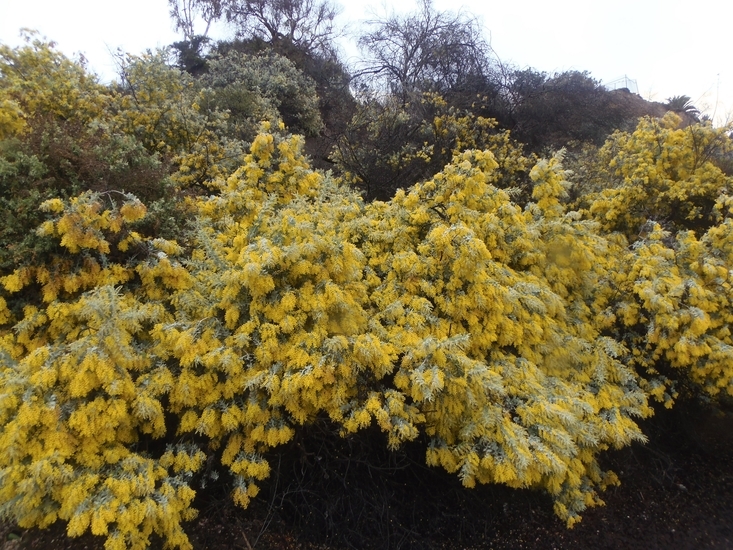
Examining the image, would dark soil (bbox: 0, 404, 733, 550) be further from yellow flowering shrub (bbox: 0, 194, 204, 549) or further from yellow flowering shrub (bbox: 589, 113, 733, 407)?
yellow flowering shrub (bbox: 589, 113, 733, 407)

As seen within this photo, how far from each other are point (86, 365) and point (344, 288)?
6.57 ft

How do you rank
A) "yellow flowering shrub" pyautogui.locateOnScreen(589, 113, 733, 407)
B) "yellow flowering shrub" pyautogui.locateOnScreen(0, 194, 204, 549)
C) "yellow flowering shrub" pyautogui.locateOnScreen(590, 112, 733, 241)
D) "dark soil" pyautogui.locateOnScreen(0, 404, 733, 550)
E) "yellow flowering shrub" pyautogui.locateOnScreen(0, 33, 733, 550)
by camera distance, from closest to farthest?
"yellow flowering shrub" pyautogui.locateOnScreen(0, 194, 204, 549)
"yellow flowering shrub" pyautogui.locateOnScreen(0, 33, 733, 550)
"dark soil" pyautogui.locateOnScreen(0, 404, 733, 550)
"yellow flowering shrub" pyautogui.locateOnScreen(589, 113, 733, 407)
"yellow flowering shrub" pyautogui.locateOnScreen(590, 112, 733, 241)

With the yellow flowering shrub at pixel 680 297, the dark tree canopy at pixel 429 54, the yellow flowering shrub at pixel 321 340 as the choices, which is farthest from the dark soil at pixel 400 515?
the dark tree canopy at pixel 429 54

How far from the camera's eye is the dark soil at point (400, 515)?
3.85 meters

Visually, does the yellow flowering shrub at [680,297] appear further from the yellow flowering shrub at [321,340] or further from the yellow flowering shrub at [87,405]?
the yellow flowering shrub at [87,405]

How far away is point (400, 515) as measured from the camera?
412cm

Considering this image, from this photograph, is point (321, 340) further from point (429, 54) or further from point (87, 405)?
point (429, 54)

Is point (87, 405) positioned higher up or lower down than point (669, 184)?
lower down

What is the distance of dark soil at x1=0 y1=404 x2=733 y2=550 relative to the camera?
152 inches

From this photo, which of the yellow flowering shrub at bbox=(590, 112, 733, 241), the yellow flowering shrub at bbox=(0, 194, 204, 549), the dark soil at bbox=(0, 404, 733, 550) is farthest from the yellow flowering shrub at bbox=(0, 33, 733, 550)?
the yellow flowering shrub at bbox=(590, 112, 733, 241)

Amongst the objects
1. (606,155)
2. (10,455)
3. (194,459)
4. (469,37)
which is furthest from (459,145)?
(10,455)

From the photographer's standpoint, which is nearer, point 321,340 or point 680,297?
point 321,340

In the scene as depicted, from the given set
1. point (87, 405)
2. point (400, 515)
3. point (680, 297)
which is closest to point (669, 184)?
point (680, 297)

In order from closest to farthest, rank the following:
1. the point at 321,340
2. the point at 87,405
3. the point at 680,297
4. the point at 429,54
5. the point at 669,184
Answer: the point at 87,405
the point at 321,340
the point at 680,297
the point at 669,184
the point at 429,54
